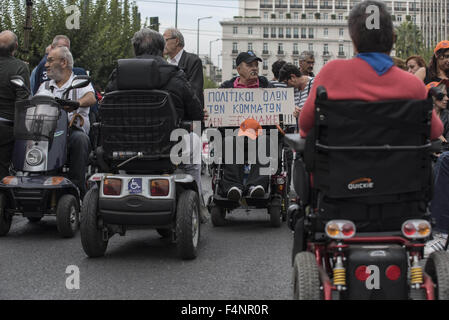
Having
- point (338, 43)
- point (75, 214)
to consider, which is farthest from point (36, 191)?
point (338, 43)

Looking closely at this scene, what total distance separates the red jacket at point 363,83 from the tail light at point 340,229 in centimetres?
60

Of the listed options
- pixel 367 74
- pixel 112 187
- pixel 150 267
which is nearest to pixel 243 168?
pixel 112 187

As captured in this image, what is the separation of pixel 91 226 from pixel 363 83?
2941 mm

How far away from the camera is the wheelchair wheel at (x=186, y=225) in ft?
18.1

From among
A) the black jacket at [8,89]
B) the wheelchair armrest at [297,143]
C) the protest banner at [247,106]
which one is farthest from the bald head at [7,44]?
the wheelchair armrest at [297,143]

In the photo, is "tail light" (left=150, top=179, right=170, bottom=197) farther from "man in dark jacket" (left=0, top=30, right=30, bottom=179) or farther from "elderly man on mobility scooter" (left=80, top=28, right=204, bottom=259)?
"man in dark jacket" (left=0, top=30, right=30, bottom=179)

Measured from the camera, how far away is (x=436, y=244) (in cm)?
547

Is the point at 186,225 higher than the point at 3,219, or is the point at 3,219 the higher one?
the point at 186,225

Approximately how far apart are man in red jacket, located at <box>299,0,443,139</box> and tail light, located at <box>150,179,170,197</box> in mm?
2128

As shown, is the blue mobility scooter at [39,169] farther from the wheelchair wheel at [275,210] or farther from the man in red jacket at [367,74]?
the man in red jacket at [367,74]

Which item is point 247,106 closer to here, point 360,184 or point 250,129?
point 250,129

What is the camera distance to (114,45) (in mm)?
28828
